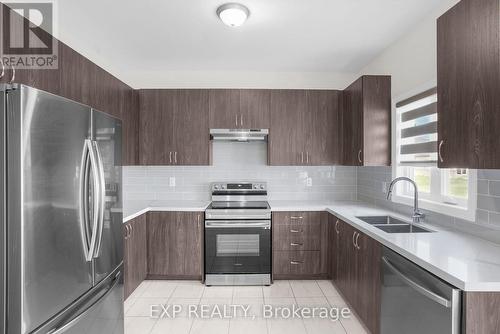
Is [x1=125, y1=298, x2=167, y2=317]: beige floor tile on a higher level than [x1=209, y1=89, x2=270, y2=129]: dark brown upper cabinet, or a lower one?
lower

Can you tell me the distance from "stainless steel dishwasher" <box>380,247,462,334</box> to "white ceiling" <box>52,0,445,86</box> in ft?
6.16

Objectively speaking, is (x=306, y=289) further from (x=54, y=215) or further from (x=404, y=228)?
(x=54, y=215)

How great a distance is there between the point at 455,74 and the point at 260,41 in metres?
1.77

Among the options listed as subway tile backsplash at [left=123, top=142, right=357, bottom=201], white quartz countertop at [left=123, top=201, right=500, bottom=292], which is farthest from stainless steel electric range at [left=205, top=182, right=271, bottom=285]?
white quartz countertop at [left=123, top=201, right=500, bottom=292]

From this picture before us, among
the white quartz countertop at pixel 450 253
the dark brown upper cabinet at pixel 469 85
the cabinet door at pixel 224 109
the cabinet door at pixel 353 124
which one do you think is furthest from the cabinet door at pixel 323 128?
the dark brown upper cabinet at pixel 469 85

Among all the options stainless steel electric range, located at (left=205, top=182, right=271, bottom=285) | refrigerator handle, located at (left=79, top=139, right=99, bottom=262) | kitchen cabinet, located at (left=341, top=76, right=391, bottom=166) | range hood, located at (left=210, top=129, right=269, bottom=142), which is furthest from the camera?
range hood, located at (left=210, top=129, right=269, bottom=142)

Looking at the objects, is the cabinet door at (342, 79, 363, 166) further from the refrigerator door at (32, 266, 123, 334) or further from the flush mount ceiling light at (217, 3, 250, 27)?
the refrigerator door at (32, 266, 123, 334)

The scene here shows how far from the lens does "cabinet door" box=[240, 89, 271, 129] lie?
11.4ft

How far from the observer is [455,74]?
1.54m

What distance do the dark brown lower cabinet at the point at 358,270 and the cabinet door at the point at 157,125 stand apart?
212 centimetres

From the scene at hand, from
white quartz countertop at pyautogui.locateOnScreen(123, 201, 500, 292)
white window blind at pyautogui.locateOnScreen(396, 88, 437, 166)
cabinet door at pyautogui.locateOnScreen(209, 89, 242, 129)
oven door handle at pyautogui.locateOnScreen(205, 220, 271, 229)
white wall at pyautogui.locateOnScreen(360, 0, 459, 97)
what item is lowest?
oven door handle at pyautogui.locateOnScreen(205, 220, 271, 229)

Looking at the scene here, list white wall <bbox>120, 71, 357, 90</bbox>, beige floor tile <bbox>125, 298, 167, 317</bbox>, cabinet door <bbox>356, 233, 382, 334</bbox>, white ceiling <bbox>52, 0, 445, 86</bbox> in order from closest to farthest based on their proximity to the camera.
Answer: cabinet door <bbox>356, 233, 382, 334</bbox> → white ceiling <bbox>52, 0, 445, 86</bbox> → beige floor tile <bbox>125, 298, 167, 317</bbox> → white wall <bbox>120, 71, 357, 90</bbox>

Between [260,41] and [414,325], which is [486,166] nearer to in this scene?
[414,325]

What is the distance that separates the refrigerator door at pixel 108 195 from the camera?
1624 millimetres
